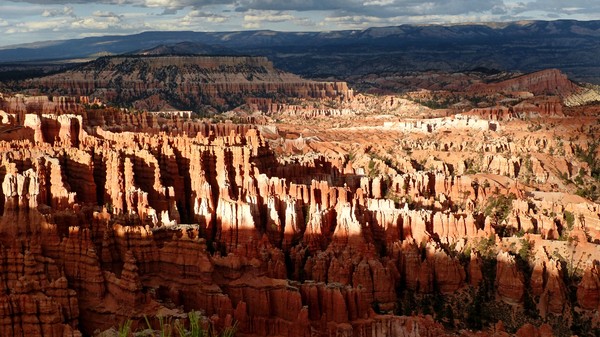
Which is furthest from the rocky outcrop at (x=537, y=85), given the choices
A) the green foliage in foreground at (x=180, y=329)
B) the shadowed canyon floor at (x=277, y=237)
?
the green foliage in foreground at (x=180, y=329)

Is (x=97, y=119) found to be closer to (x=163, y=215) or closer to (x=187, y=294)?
(x=163, y=215)

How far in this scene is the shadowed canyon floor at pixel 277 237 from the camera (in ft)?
113

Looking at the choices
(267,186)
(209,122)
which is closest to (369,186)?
(267,186)

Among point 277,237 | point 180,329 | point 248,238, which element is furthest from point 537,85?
point 180,329

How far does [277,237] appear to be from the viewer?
2058 inches

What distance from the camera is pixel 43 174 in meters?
48.6

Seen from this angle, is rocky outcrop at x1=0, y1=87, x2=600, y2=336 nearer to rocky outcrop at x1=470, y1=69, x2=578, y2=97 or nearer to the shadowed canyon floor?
the shadowed canyon floor

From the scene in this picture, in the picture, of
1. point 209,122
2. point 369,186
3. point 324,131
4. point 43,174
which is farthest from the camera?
point 324,131

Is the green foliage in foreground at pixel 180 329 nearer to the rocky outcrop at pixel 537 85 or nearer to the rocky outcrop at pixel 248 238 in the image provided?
the rocky outcrop at pixel 248 238

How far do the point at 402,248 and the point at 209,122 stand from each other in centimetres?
6262

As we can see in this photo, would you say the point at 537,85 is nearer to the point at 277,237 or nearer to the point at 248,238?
the point at 277,237

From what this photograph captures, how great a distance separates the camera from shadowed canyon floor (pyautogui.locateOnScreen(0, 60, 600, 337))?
34.4 m

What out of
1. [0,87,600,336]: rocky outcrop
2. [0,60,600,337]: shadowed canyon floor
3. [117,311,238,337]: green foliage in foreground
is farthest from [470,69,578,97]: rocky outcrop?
[117,311,238,337]: green foliage in foreground

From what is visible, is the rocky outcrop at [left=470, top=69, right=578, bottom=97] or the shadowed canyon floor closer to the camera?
the shadowed canyon floor
